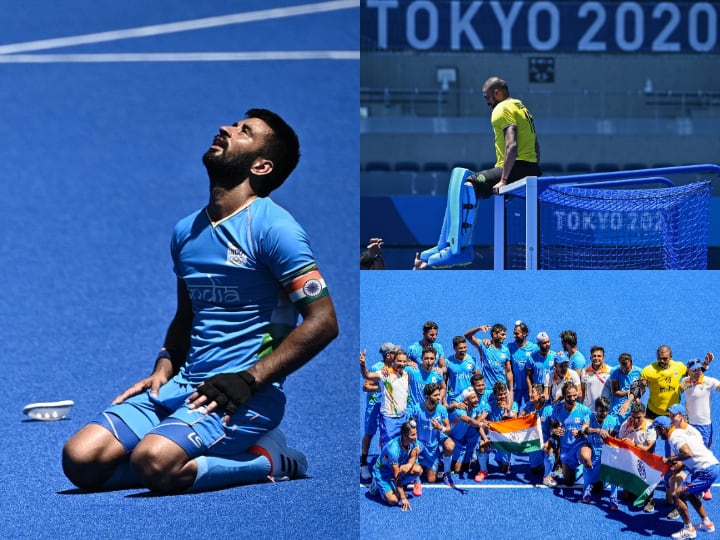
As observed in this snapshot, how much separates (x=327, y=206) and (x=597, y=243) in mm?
2110

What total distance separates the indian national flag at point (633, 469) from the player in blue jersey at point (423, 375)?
1.07m

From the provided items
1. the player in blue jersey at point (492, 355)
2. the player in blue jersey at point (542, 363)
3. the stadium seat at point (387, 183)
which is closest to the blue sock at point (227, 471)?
the player in blue jersey at point (492, 355)

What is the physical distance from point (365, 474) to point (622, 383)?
180 cm

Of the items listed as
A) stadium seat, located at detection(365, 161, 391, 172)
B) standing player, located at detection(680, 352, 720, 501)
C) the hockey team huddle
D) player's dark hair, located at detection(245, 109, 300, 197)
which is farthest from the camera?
stadium seat, located at detection(365, 161, 391, 172)

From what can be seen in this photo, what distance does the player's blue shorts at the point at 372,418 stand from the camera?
248 inches

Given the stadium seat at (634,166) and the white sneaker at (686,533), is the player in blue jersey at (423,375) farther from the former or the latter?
the stadium seat at (634,166)

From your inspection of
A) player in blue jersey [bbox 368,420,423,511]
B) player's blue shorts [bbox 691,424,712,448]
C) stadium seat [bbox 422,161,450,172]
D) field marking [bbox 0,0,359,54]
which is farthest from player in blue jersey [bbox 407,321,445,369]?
stadium seat [bbox 422,161,450,172]

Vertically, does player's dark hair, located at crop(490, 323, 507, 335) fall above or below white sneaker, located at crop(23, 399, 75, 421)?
above

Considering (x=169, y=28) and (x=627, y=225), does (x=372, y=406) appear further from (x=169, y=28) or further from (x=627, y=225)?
(x=169, y=28)

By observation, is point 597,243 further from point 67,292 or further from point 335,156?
point 67,292

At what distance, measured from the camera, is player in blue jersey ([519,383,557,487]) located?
6.71m

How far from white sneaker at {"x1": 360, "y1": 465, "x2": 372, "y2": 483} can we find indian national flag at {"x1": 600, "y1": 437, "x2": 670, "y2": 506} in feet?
4.46

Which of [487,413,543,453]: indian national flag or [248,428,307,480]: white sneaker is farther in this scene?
[487,413,543,453]: indian national flag

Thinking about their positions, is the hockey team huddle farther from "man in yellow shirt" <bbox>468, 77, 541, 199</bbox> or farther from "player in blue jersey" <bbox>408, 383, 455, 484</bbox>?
"man in yellow shirt" <bbox>468, 77, 541, 199</bbox>
